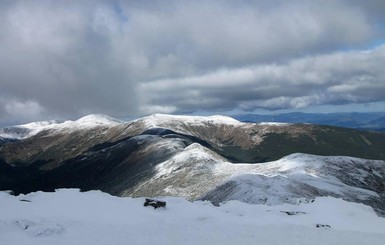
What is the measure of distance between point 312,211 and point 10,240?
37.1 m

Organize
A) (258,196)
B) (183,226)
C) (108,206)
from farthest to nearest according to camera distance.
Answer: (258,196) < (108,206) < (183,226)

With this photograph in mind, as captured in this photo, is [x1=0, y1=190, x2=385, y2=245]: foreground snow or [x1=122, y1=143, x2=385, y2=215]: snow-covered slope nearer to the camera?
[x1=0, y1=190, x2=385, y2=245]: foreground snow

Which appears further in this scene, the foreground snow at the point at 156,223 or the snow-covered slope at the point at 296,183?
the snow-covered slope at the point at 296,183

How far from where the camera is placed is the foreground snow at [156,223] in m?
35.6

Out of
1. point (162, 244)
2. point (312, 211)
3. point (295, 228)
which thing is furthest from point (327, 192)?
point (162, 244)

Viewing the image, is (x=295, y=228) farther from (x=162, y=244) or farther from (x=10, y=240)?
(x=10, y=240)

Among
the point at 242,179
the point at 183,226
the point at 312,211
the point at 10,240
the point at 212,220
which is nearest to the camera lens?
the point at 10,240

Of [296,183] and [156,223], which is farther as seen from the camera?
[296,183]

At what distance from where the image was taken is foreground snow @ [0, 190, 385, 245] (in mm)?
35594

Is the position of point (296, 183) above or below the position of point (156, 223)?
A: below

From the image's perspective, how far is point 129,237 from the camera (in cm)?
3566

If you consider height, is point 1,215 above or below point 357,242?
above

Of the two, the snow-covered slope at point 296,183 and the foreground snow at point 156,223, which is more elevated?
the foreground snow at point 156,223

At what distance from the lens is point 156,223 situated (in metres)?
40.0
